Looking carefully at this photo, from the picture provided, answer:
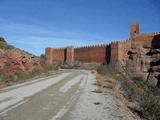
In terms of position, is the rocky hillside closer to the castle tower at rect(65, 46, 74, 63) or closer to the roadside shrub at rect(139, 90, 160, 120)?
the roadside shrub at rect(139, 90, 160, 120)

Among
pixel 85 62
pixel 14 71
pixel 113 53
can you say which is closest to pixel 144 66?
pixel 113 53

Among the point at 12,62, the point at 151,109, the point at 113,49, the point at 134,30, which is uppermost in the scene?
the point at 134,30

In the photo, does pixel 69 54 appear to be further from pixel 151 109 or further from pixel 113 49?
pixel 151 109

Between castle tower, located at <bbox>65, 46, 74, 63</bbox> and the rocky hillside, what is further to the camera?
castle tower, located at <bbox>65, 46, 74, 63</bbox>

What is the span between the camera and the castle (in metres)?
68.6

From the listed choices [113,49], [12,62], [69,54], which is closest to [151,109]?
[12,62]

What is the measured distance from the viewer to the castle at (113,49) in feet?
225

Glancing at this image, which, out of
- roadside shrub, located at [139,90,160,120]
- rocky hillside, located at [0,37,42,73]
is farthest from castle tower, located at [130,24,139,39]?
roadside shrub, located at [139,90,160,120]

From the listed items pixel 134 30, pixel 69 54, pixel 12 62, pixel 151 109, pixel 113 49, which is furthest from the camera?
pixel 69 54

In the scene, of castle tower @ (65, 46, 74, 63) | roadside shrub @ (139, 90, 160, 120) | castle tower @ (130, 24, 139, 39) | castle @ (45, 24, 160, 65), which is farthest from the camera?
castle tower @ (65, 46, 74, 63)

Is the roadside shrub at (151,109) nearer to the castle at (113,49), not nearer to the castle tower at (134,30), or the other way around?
the castle at (113,49)

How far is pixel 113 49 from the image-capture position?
68625 millimetres

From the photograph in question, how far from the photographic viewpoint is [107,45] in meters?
72.5

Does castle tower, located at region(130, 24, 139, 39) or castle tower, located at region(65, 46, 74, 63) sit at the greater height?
castle tower, located at region(130, 24, 139, 39)
